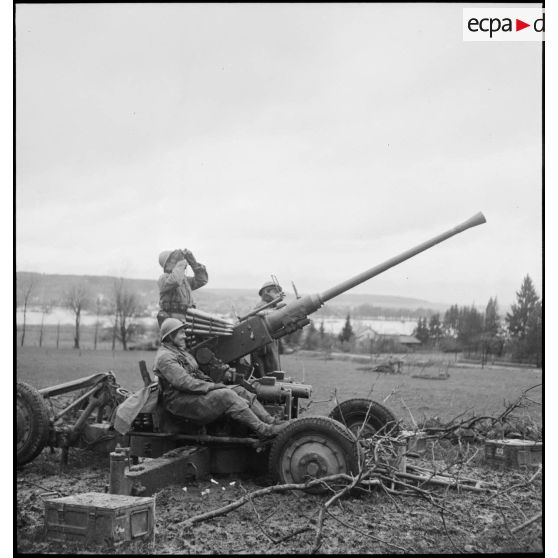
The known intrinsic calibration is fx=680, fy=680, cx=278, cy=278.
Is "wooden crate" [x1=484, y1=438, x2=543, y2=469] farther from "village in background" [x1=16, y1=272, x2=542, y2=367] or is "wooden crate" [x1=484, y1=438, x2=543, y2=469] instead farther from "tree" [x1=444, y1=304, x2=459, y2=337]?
"tree" [x1=444, y1=304, x2=459, y2=337]

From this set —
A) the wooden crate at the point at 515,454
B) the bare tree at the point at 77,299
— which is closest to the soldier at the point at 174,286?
the wooden crate at the point at 515,454

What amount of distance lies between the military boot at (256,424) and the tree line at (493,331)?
494cm

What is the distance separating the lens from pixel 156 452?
7.81 m

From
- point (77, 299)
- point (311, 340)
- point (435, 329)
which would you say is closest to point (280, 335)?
point (77, 299)

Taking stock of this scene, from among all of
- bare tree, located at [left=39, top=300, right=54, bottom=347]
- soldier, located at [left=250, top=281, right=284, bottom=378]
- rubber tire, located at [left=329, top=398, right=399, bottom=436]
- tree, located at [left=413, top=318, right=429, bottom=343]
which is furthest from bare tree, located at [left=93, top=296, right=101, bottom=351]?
rubber tire, located at [left=329, top=398, right=399, bottom=436]

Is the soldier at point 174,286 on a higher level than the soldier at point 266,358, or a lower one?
higher

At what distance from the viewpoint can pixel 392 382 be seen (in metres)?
20.9

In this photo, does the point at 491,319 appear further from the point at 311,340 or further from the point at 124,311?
the point at 311,340

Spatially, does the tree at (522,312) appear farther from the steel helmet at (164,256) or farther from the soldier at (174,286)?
the steel helmet at (164,256)

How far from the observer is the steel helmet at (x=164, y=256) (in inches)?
368

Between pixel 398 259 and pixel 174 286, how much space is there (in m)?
3.06

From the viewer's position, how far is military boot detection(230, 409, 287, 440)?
7281mm

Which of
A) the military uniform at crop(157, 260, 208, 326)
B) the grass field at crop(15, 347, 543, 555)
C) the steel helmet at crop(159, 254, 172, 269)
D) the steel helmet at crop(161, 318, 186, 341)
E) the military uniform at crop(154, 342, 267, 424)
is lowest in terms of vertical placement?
the grass field at crop(15, 347, 543, 555)

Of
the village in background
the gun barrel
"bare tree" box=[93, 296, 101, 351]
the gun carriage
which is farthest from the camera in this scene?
"bare tree" box=[93, 296, 101, 351]
